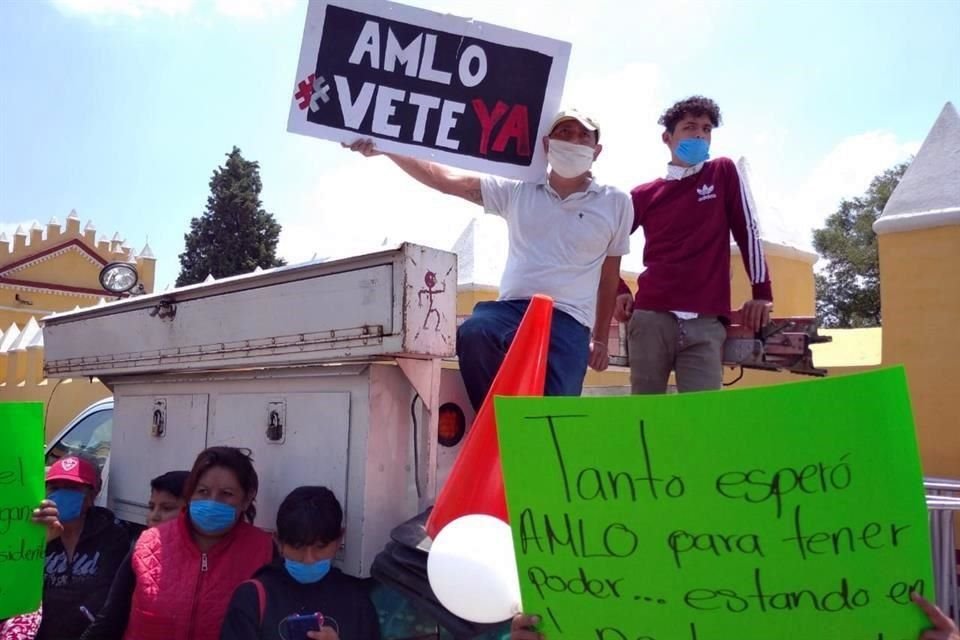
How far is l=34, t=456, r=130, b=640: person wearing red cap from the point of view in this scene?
3.18 meters

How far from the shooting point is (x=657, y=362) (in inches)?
136

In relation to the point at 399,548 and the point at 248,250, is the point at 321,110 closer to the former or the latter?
the point at 399,548

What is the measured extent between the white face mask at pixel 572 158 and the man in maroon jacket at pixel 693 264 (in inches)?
23.1

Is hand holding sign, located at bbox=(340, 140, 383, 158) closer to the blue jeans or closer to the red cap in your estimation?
the blue jeans

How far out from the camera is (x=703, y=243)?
134 inches

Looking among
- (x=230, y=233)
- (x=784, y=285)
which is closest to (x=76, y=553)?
(x=784, y=285)

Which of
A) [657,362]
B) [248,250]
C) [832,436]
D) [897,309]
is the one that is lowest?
[832,436]

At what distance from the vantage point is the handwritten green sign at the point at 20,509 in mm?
2793

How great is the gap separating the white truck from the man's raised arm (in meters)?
0.65

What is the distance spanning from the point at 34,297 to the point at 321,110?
2107 centimetres

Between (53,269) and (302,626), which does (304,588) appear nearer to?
(302,626)

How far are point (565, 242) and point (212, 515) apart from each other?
5.05ft

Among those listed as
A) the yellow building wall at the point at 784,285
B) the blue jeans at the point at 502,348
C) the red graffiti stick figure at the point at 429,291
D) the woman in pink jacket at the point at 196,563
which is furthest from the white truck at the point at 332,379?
the yellow building wall at the point at 784,285

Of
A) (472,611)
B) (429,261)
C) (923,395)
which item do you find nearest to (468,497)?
(472,611)
